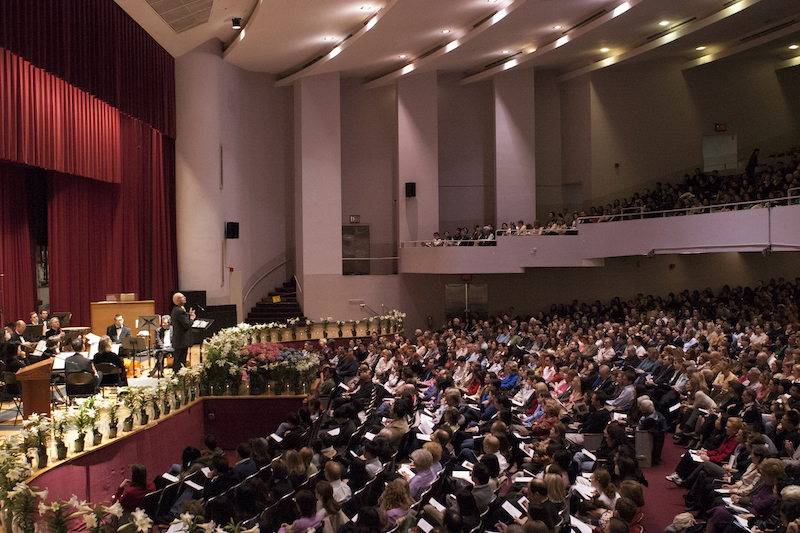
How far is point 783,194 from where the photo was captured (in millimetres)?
15047

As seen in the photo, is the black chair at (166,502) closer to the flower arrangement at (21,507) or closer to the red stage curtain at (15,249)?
the flower arrangement at (21,507)

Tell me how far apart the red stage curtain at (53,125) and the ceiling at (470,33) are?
2250 millimetres

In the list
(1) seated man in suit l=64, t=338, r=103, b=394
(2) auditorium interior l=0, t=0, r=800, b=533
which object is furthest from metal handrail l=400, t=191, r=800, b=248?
(1) seated man in suit l=64, t=338, r=103, b=394

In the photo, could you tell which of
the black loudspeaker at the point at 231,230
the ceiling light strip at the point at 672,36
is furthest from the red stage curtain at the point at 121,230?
the ceiling light strip at the point at 672,36

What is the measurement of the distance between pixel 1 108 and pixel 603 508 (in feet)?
33.4

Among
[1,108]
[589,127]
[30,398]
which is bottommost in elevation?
[30,398]

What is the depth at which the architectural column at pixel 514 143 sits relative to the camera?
74.2ft

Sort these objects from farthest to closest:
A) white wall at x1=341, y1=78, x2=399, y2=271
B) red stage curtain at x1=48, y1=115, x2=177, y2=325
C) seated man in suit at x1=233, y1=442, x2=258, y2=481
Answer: white wall at x1=341, y1=78, x2=399, y2=271 → red stage curtain at x1=48, y1=115, x2=177, y2=325 → seated man in suit at x1=233, y1=442, x2=258, y2=481

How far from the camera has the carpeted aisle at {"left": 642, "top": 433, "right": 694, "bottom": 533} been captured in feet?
23.3

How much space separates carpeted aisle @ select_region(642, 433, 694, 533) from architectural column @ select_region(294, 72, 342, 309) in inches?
547

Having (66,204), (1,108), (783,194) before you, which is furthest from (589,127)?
(1,108)

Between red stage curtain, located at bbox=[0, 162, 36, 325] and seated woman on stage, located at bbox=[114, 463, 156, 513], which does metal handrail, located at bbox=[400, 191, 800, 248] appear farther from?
seated woman on stage, located at bbox=[114, 463, 156, 513]

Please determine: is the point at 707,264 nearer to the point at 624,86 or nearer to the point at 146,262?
the point at 624,86

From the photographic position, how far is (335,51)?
2002 centimetres
